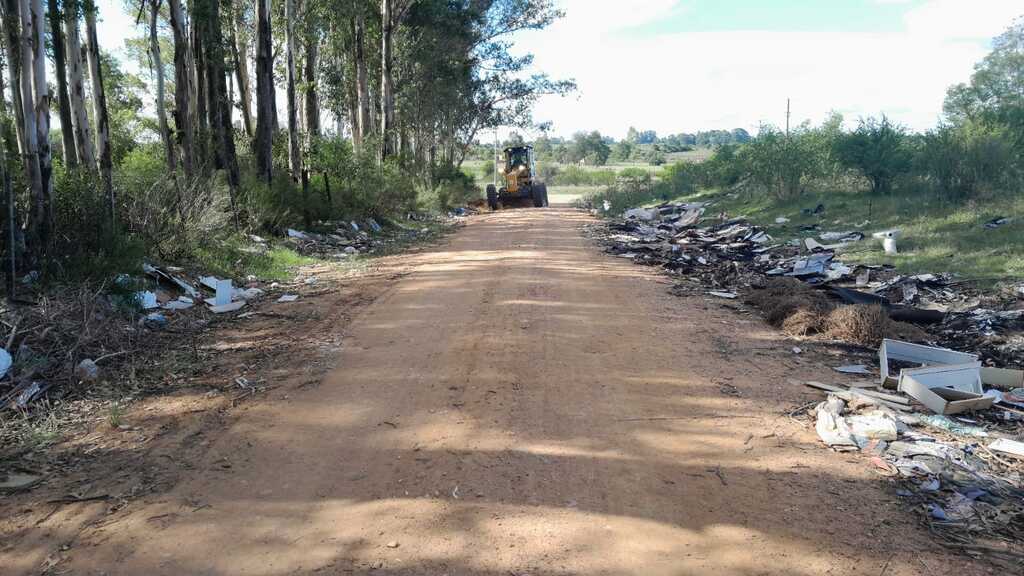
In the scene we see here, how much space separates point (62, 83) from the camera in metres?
19.3

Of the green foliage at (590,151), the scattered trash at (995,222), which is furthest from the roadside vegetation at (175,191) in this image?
the green foliage at (590,151)

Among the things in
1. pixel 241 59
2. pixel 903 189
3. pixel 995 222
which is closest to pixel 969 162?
pixel 903 189

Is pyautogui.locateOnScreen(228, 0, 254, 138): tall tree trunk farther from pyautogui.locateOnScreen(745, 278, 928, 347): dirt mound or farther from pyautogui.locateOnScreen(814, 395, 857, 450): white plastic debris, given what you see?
pyautogui.locateOnScreen(814, 395, 857, 450): white plastic debris

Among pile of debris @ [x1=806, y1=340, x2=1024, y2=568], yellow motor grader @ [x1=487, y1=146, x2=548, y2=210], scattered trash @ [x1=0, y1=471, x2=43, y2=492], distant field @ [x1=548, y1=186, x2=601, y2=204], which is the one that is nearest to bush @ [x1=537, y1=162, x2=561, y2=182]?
distant field @ [x1=548, y1=186, x2=601, y2=204]

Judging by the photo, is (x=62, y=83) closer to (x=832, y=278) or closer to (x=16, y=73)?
(x=16, y=73)

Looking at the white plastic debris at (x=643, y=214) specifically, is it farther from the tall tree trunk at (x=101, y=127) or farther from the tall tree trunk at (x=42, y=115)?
the tall tree trunk at (x=42, y=115)

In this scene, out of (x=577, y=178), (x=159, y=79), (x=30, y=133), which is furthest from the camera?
(x=577, y=178)

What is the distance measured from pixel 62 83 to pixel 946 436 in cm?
2161

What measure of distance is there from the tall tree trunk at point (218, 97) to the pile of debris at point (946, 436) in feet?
47.6

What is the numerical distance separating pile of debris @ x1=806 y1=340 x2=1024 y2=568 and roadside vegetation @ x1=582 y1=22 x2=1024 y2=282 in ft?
19.0

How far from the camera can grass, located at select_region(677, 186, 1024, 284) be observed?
12047mm

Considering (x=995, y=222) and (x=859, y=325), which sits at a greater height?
(x=995, y=222)

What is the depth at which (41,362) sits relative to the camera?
19.8ft

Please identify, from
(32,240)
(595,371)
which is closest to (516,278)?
(595,371)
